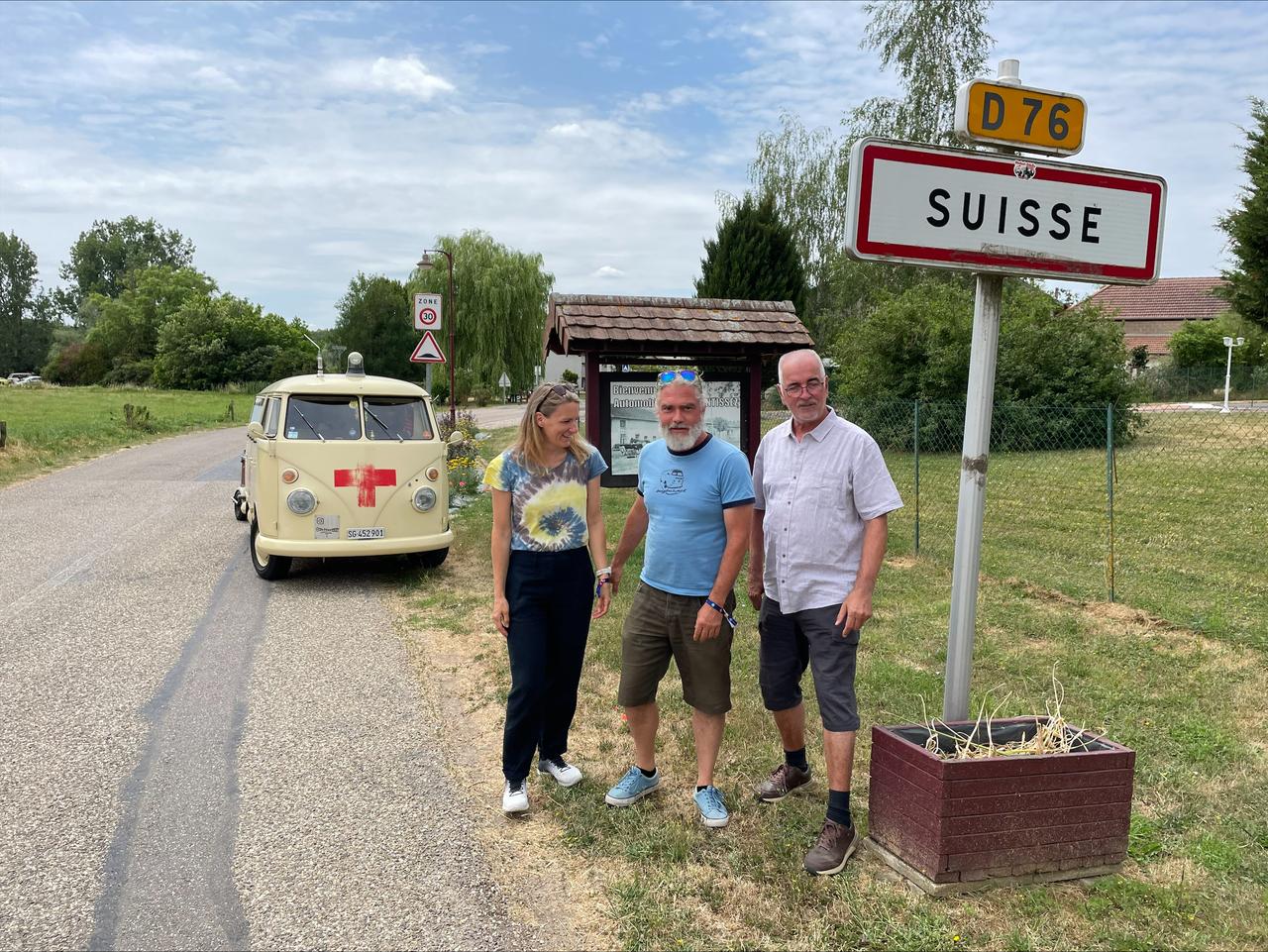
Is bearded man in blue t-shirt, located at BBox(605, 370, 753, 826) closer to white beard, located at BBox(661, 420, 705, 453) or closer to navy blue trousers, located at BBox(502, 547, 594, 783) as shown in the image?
white beard, located at BBox(661, 420, 705, 453)

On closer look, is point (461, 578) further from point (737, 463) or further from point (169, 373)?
point (169, 373)

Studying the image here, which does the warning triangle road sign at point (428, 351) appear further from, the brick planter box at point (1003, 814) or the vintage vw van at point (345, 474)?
the brick planter box at point (1003, 814)

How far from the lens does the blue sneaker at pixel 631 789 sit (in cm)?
376

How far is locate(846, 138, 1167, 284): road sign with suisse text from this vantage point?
2.93 metres

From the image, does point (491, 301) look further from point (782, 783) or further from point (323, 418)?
point (782, 783)

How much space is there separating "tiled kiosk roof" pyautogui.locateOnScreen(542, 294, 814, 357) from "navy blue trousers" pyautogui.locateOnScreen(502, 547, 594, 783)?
159 inches

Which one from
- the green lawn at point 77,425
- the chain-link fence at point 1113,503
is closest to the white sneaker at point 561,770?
the chain-link fence at point 1113,503

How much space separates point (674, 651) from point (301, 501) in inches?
203

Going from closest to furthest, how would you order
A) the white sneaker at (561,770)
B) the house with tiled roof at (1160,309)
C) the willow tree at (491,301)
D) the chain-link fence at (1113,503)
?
the white sneaker at (561,770) → the chain-link fence at (1113,503) → the willow tree at (491,301) → the house with tiled roof at (1160,309)

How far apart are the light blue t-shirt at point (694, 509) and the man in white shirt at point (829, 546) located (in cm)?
18

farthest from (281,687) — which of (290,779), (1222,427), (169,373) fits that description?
(169,373)

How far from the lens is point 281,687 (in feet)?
17.8

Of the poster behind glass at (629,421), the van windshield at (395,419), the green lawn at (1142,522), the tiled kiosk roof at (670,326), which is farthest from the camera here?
the van windshield at (395,419)

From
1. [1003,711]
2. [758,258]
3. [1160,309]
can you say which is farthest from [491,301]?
[1003,711]
